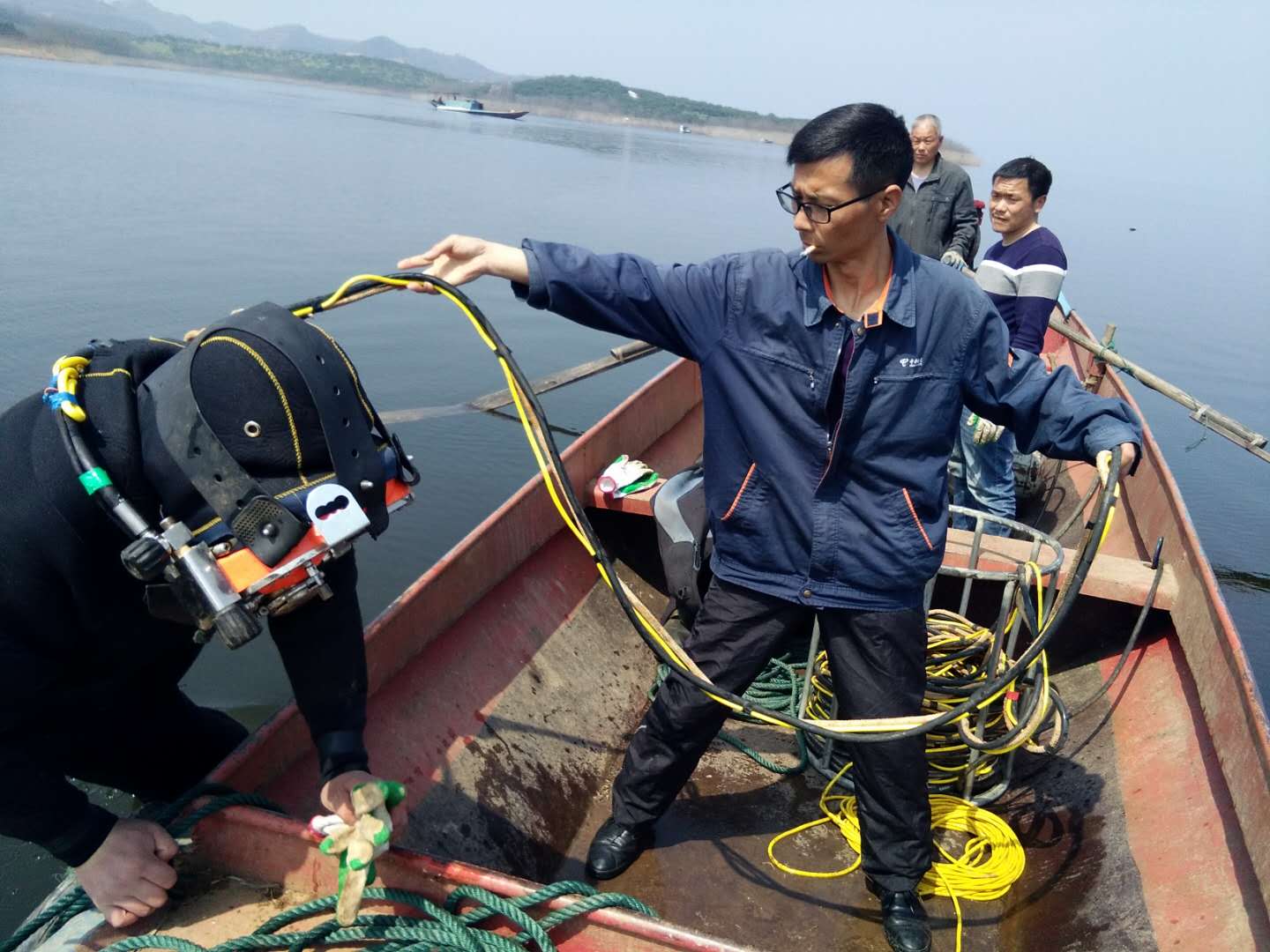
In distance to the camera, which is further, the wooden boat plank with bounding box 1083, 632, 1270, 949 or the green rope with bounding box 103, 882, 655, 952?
the wooden boat plank with bounding box 1083, 632, 1270, 949

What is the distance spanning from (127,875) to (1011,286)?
389cm

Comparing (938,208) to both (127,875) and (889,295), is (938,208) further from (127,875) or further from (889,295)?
(127,875)

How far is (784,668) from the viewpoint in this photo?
3514mm

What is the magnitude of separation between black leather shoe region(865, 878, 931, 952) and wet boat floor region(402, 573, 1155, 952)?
0.55 ft

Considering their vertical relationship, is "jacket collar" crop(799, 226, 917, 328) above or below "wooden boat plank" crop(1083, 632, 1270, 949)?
above

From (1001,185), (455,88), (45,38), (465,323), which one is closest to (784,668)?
(1001,185)

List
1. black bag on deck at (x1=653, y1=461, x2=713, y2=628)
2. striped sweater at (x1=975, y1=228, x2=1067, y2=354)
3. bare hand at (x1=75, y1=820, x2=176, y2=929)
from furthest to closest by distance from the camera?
striped sweater at (x1=975, y1=228, x2=1067, y2=354)
black bag on deck at (x1=653, y1=461, x2=713, y2=628)
bare hand at (x1=75, y1=820, x2=176, y2=929)

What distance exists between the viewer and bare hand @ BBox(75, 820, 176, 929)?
175 centimetres

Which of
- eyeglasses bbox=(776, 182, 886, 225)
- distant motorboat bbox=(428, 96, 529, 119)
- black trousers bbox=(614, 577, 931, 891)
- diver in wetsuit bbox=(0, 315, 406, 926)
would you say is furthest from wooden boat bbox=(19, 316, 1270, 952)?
distant motorboat bbox=(428, 96, 529, 119)

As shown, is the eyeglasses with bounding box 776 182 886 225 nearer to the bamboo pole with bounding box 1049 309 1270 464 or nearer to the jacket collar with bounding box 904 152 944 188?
the jacket collar with bounding box 904 152 944 188

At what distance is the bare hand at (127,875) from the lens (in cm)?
175

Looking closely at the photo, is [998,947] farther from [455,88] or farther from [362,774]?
[455,88]

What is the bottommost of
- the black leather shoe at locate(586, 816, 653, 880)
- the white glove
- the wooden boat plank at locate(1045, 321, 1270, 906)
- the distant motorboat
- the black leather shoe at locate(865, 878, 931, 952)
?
the black leather shoe at locate(586, 816, 653, 880)

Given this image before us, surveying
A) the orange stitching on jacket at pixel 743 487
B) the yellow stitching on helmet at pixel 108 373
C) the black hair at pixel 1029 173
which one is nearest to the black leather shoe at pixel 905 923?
the orange stitching on jacket at pixel 743 487
